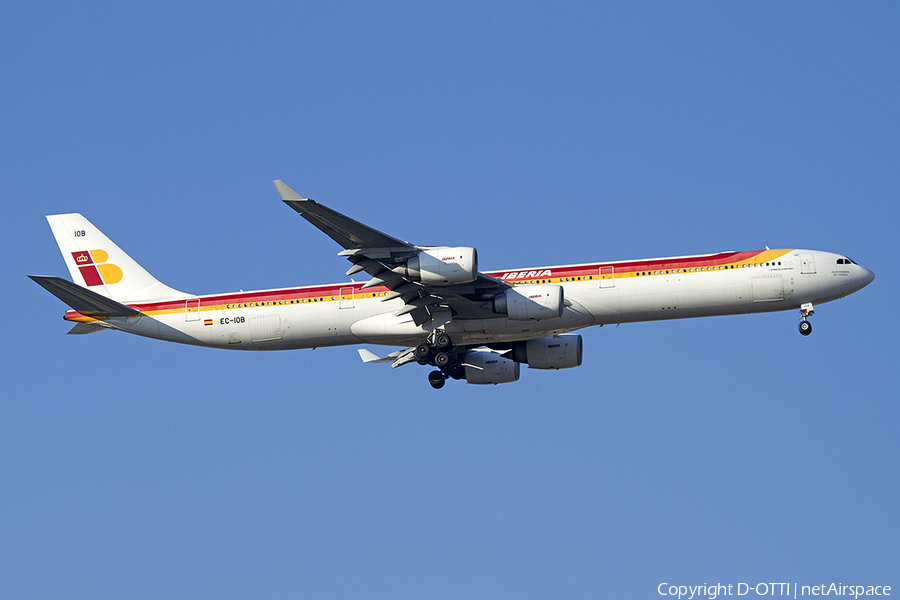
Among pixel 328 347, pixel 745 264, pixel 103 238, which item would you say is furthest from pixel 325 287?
pixel 745 264

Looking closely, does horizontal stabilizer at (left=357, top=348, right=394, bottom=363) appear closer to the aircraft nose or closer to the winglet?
the winglet

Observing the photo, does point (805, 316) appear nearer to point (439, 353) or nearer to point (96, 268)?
point (439, 353)

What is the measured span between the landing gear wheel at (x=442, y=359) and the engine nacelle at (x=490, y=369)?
4573mm

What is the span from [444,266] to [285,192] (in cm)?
700

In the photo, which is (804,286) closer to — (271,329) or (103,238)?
(271,329)

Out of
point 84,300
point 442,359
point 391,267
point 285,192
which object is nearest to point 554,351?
point 442,359

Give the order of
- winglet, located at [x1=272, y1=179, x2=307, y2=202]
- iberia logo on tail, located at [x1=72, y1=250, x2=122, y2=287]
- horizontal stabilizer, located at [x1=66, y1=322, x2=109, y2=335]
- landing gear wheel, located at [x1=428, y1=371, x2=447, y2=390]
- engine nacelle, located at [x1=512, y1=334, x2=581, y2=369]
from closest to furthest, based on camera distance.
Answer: winglet, located at [x1=272, y1=179, x2=307, y2=202], horizontal stabilizer, located at [x1=66, y1=322, x2=109, y2=335], landing gear wheel, located at [x1=428, y1=371, x2=447, y2=390], engine nacelle, located at [x1=512, y1=334, x2=581, y2=369], iberia logo on tail, located at [x1=72, y1=250, x2=122, y2=287]

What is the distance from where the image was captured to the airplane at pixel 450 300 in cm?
4062

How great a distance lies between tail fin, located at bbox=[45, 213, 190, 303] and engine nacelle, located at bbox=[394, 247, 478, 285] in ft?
41.9

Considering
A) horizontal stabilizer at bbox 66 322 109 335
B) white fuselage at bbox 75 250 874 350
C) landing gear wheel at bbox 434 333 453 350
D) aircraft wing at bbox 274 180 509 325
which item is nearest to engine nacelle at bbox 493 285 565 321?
aircraft wing at bbox 274 180 509 325

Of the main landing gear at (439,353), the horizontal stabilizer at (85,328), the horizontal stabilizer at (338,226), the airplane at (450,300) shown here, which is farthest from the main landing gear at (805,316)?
the horizontal stabilizer at (85,328)

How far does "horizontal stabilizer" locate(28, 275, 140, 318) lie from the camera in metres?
41.7

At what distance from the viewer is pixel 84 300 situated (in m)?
44.1

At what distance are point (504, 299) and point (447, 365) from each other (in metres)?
4.45
